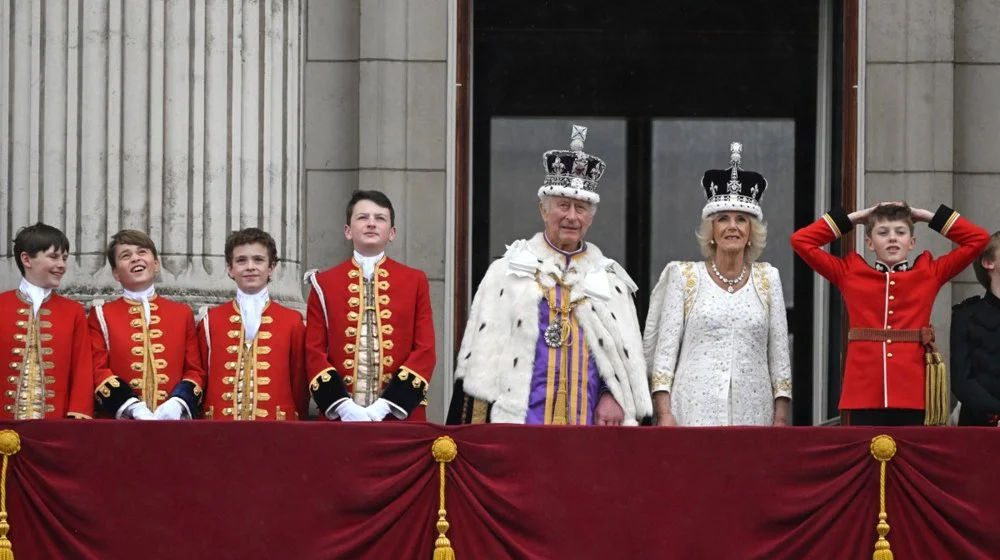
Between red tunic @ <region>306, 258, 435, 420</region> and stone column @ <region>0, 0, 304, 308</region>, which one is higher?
stone column @ <region>0, 0, 304, 308</region>

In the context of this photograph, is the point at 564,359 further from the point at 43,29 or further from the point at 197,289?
the point at 43,29

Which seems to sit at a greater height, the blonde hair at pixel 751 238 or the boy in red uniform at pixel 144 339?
the blonde hair at pixel 751 238

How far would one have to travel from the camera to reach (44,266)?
30.4 feet

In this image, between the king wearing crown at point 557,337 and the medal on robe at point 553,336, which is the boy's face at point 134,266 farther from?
the medal on robe at point 553,336

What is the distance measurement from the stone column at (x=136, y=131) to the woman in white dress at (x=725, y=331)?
279 centimetres

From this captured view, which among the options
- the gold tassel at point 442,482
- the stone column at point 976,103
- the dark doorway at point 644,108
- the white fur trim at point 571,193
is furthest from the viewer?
the dark doorway at point 644,108

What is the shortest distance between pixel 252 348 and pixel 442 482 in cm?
167

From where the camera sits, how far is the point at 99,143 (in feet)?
36.1

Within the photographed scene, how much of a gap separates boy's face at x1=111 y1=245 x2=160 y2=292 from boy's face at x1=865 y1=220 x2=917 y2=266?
3464 millimetres

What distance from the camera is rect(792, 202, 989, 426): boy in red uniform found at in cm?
919

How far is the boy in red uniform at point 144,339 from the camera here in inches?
366

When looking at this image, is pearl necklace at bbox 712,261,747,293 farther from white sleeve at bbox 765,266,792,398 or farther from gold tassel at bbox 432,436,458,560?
gold tassel at bbox 432,436,458,560

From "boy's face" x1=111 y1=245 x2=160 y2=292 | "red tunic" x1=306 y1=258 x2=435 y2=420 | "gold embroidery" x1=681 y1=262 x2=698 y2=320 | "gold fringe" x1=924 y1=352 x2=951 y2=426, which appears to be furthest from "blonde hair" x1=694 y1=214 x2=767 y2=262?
"boy's face" x1=111 y1=245 x2=160 y2=292

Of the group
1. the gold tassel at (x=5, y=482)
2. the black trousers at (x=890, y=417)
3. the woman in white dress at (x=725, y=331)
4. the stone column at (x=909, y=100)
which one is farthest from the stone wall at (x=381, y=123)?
the gold tassel at (x=5, y=482)
